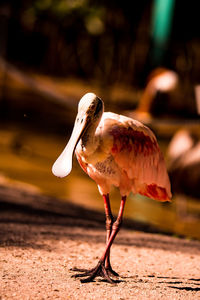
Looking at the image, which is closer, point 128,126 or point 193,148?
point 128,126

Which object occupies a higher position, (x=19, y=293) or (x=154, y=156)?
(x=154, y=156)

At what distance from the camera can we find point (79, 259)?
4133mm

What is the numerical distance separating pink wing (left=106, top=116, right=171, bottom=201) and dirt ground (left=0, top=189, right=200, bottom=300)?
565 mm

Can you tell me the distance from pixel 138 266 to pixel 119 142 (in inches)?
38.2

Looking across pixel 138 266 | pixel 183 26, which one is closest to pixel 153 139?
pixel 138 266

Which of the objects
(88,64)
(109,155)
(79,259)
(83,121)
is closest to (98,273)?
(79,259)

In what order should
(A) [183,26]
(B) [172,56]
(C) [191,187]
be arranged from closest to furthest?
(C) [191,187]
(B) [172,56]
(A) [183,26]

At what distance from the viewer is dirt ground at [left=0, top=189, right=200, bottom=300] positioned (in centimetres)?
336

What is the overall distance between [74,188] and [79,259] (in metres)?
5.10

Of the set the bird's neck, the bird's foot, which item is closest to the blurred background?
the bird's foot

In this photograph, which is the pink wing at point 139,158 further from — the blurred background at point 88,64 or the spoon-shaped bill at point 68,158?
the blurred background at point 88,64

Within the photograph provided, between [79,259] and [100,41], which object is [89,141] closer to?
[79,259]

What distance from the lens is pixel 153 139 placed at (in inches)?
155

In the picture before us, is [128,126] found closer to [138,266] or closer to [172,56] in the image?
[138,266]
